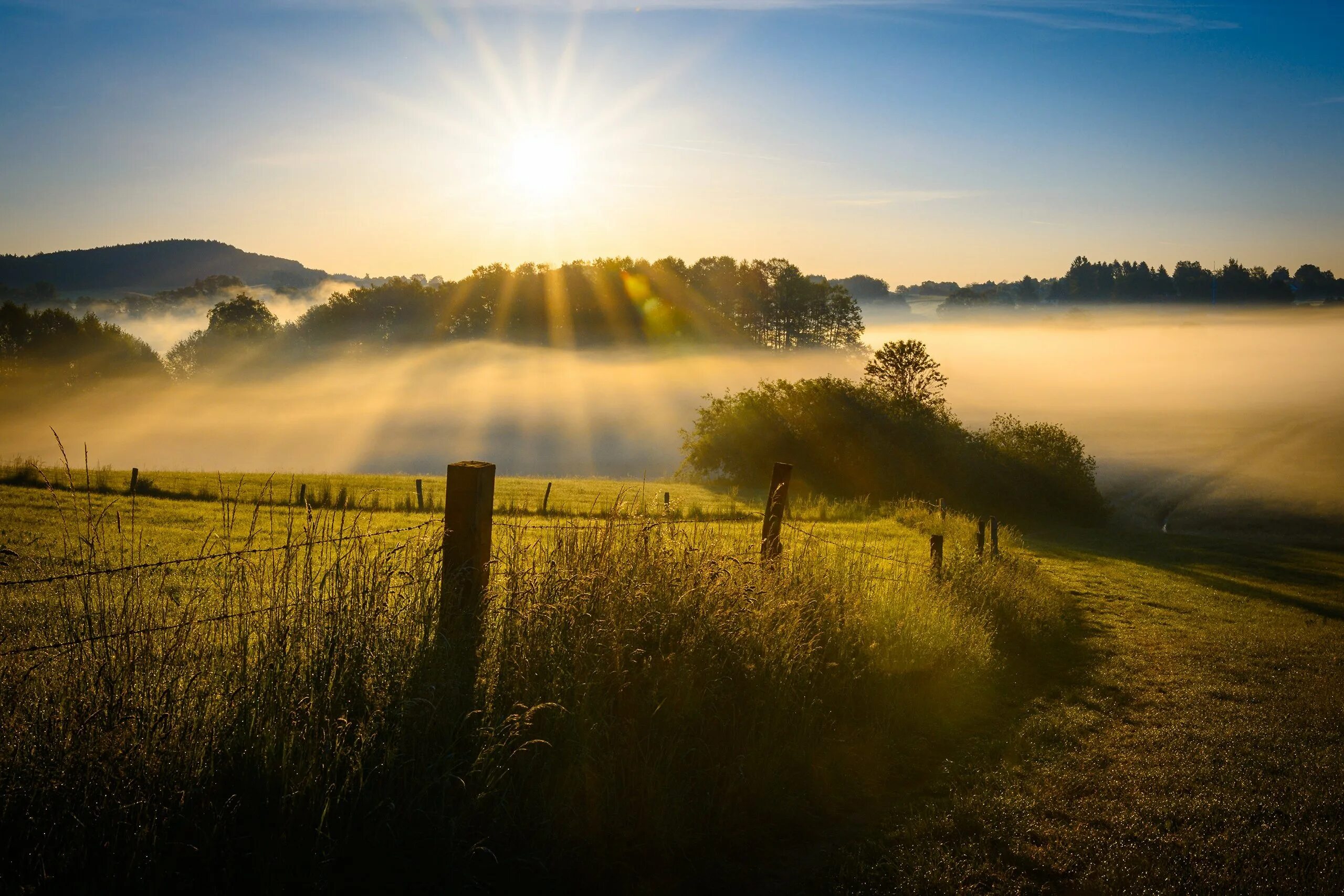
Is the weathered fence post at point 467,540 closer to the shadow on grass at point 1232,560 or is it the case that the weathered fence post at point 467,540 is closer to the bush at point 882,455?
the shadow on grass at point 1232,560

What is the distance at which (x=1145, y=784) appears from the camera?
7.09 meters

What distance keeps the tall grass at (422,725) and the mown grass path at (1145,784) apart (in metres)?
0.87

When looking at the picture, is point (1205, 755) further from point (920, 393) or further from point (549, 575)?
point (920, 393)

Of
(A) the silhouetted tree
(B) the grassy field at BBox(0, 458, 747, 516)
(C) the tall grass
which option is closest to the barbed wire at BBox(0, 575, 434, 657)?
(C) the tall grass

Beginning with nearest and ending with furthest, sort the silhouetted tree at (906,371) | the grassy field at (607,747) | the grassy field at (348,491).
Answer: the grassy field at (607,747), the grassy field at (348,491), the silhouetted tree at (906,371)

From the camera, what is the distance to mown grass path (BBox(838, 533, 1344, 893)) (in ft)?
17.9

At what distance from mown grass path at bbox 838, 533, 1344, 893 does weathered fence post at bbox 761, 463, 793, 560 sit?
288 cm

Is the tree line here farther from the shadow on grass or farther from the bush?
the shadow on grass

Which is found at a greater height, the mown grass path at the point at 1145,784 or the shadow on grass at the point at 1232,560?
the mown grass path at the point at 1145,784

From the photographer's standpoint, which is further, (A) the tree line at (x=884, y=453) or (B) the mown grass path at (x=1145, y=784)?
(A) the tree line at (x=884, y=453)

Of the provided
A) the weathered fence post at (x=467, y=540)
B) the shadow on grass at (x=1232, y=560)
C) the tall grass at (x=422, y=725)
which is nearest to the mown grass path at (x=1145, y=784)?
the tall grass at (x=422, y=725)

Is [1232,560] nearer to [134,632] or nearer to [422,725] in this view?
[422,725]

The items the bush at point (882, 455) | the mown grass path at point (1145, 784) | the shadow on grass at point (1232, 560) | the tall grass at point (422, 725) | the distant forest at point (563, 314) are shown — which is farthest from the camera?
the distant forest at point (563, 314)

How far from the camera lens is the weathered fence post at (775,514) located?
9484 millimetres
